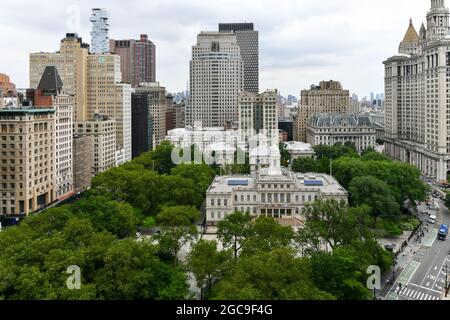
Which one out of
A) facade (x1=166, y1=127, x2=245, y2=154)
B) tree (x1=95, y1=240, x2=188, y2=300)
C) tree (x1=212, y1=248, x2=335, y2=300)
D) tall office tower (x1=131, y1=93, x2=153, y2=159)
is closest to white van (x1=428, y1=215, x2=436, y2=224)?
tree (x1=212, y1=248, x2=335, y2=300)

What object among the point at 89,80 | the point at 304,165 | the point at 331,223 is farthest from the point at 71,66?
the point at 331,223

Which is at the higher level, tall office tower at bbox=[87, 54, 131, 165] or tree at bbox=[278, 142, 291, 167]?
tall office tower at bbox=[87, 54, 131, 165]

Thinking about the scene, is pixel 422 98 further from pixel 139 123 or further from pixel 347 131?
pixel 139 123

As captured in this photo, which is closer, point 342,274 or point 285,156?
point 342,274

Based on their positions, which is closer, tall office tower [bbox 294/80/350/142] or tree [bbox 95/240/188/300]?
tree [bbox 95/240/188/300]

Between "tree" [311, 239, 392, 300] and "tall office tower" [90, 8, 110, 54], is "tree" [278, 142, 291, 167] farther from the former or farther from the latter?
"tall office tower" [90, 8, 110, 54]

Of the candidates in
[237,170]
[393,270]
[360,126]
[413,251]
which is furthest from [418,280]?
[360,126]

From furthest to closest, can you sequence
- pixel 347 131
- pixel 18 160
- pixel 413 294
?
pixel 347 131 → pixel 18 160 → pixel 413 294
